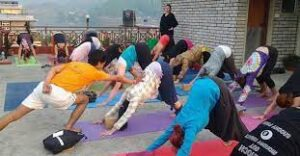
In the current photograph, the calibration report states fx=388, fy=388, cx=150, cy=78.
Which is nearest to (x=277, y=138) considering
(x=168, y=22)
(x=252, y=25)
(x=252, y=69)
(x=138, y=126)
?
(x=138, y=126)

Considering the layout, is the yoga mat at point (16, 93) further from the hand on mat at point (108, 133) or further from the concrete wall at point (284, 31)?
the concrete wall at point (284, 31)

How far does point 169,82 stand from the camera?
16.6ft

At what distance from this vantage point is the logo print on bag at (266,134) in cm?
188

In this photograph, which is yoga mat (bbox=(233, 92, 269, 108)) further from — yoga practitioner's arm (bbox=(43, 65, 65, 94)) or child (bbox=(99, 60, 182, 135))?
yoga practitioner's arm (bbox=(43, 65, 65, 94))

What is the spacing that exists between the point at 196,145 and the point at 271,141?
8.94 feet

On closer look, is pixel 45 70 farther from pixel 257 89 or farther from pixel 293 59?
pixel 293 59

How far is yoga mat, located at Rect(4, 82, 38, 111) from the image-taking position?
624cm

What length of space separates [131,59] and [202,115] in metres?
2.70

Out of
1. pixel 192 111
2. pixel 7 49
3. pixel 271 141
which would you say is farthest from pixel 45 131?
pixel 7 49

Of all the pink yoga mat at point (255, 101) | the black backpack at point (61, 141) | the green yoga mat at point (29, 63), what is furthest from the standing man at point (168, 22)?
the black backpack at point (61, 141)

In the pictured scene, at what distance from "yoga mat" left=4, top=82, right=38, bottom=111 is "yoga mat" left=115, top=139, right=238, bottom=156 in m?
2.81

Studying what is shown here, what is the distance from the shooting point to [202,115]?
3611mm

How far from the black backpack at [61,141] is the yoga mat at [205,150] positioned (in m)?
0.63

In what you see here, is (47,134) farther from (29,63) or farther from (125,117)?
(29,63)
